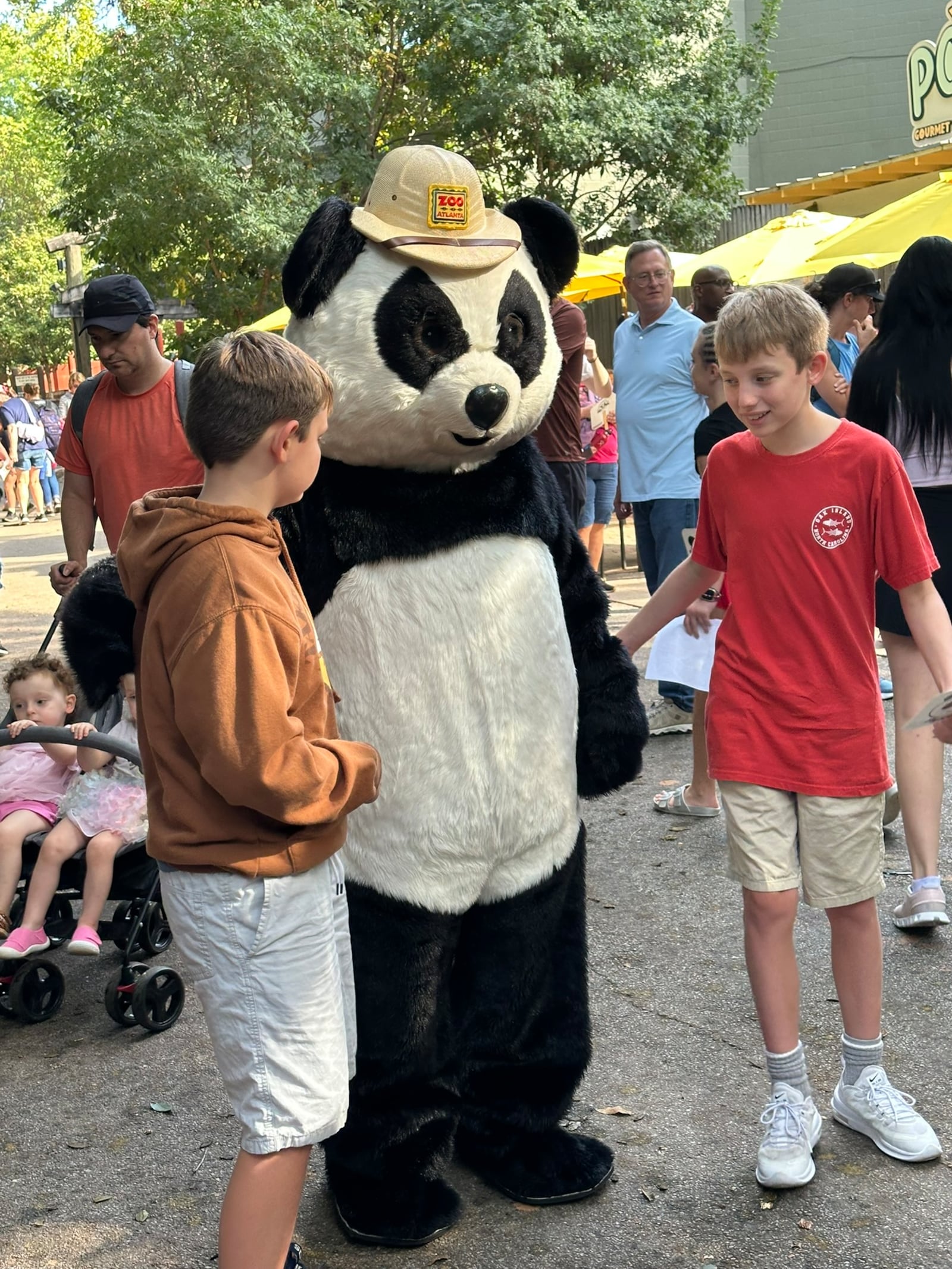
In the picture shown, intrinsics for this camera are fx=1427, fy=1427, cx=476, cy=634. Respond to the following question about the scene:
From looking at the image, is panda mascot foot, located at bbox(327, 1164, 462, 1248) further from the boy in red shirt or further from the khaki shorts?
the khaki shorts

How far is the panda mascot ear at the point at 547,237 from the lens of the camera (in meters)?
3.12

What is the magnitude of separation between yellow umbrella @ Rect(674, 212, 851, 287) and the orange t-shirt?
761 centimetres

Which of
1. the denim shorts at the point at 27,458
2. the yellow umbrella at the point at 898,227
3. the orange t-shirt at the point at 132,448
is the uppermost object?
the yellow umbrella at the point at 898,227

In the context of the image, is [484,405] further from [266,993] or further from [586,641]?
[266,993]

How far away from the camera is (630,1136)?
10.4 feet

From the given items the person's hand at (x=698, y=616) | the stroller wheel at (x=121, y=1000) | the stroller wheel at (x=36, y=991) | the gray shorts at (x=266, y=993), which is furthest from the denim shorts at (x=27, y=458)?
the gray shorts at (x=266, y=993)

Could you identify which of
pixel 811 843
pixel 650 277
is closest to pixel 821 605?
→ pixel 811 843

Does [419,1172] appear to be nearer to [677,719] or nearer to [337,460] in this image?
[337,460]

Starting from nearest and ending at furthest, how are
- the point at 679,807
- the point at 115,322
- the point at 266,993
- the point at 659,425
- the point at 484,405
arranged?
the point at 266,993, the point at 484,405, the point at 115,322, the point at 679,807, the point at 659,425

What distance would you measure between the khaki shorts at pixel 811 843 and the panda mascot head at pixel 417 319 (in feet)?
3.03

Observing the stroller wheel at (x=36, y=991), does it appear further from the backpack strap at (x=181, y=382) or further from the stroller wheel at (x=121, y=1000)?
the backpack strap at (x=181, y=382)

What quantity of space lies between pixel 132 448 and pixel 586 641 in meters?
2.19

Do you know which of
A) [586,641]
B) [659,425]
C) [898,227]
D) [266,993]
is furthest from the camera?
[898,227]

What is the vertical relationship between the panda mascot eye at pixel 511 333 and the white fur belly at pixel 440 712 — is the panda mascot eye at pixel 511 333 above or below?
above
